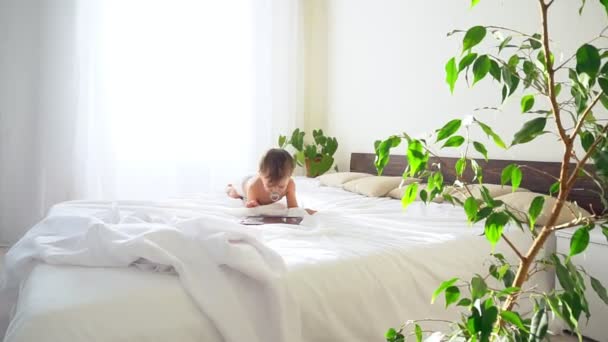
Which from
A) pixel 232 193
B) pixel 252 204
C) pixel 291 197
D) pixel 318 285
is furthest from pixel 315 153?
pixel 318 285

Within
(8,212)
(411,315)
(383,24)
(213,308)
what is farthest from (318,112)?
(213,308)

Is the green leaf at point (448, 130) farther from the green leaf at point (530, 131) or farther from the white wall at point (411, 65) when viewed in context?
the white wall at point (411, 65)

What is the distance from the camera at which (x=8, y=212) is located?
3.44m

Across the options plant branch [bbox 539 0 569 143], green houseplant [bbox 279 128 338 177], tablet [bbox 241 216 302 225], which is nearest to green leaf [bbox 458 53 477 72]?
plant branch [bbox 539 0 569 143]

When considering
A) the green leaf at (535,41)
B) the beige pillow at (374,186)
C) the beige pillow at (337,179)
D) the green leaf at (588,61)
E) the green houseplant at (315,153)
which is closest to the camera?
the green leaf at (588,61)

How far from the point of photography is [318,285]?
1264 mm

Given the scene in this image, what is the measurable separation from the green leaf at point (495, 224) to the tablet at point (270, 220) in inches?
53.0

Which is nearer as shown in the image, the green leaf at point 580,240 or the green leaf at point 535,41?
the green leaf at point 580,240

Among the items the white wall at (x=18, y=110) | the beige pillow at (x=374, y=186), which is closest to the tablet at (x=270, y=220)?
the beige pillow at (x=374, y=186)

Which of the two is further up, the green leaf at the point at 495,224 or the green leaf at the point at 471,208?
the green leaf at the point at 471,208

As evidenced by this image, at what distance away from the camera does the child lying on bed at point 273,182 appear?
2.22 metres

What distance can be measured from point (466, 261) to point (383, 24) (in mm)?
2697

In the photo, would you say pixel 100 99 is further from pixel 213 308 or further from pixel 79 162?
pixel 213 308

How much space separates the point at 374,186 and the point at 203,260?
186 cm
